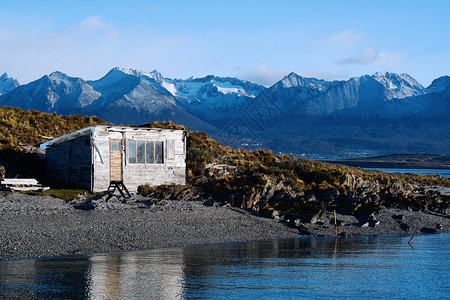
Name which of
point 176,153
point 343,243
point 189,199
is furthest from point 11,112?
point 343,243

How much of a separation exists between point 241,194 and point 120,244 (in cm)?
1228

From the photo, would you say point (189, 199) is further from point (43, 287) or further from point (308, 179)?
point (43, 287)

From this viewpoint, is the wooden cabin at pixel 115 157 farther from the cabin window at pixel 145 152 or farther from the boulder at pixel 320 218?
the boulder at pixel 320 218

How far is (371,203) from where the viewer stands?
35625 millimetres

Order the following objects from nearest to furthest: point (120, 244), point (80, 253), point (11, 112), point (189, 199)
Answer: point (80, 253) < point (120, 244) < point (189, 199) < point (11, 112)

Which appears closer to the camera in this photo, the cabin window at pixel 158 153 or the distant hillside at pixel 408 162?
the cabin window at pixel 158 153

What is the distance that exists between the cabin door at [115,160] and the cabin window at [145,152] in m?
0.72

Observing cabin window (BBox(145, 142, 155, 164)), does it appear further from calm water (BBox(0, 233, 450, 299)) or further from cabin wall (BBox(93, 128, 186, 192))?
calm water (BBox(0, 233, 450, 299))

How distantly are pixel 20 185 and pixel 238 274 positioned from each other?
57.8 feet

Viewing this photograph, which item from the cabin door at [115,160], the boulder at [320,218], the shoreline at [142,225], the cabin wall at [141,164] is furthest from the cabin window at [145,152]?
the boulder at [320,218]

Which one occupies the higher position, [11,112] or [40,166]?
[11,112]

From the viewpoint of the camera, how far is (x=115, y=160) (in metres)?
33.7

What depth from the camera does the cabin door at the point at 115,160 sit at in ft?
110

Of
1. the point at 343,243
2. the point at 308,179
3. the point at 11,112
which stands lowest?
the point at 343,243
